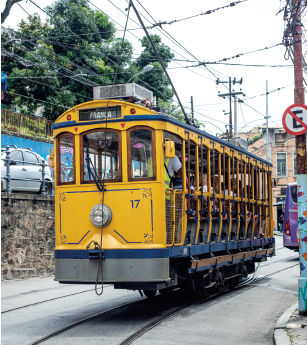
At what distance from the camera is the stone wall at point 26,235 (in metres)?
14.3

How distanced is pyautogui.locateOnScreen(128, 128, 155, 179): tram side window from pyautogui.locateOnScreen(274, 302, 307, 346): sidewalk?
10.2ft

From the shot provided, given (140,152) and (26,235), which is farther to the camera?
(26,235)

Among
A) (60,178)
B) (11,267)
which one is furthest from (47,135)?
(60,178)

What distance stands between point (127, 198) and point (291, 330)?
10.3ft

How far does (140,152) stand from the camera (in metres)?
8.57

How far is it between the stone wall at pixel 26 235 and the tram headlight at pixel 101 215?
656cm

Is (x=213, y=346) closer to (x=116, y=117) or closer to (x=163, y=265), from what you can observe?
(x=163, y=265)

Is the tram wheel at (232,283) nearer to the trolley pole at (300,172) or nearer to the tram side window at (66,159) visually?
the trolley pole at (300,172)

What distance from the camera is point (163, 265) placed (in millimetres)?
8023

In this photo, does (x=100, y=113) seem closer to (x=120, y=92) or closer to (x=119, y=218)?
(x=120, y=92)

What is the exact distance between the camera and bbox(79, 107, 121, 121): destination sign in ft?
28.6

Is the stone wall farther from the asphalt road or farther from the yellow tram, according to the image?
the yellow tram

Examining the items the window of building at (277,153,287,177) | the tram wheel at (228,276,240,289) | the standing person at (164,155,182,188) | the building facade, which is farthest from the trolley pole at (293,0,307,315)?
the window of building at (277,153,287,177)

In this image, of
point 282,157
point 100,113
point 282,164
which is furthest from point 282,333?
point 282,157
